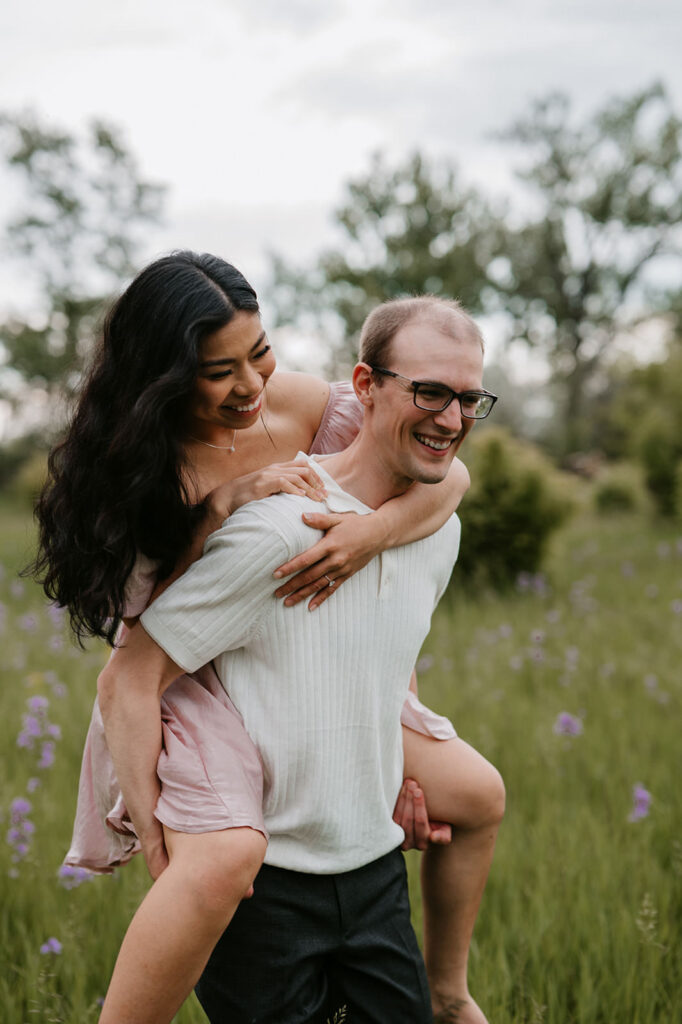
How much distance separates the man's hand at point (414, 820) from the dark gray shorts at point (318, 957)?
0.12 metres

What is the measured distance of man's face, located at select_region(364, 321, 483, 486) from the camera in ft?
6.42

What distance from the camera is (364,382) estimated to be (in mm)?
2082

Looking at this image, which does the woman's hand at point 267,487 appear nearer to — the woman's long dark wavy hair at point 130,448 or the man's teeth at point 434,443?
the woman's long dark wavy hair at point 130,448

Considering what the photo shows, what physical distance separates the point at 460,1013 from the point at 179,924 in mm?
1019

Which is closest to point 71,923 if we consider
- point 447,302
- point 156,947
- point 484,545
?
point 156,947

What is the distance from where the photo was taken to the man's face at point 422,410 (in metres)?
1.96

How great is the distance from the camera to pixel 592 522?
15.5 metres

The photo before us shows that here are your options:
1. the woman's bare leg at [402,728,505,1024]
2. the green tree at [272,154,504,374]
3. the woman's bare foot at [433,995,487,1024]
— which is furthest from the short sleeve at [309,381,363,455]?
the green tree at [272,154,504,374]

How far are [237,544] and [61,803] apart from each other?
8.21 ft

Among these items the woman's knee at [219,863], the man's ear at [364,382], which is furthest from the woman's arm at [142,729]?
the man's ear at [364,382]

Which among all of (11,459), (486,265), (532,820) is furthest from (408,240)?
(532,820)

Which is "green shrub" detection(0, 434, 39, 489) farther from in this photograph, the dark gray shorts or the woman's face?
the dark gray shorts

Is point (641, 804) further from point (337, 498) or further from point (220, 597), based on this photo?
point (220, 597)

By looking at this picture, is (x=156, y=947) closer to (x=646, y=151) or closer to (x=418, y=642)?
(x=418, y=642)
